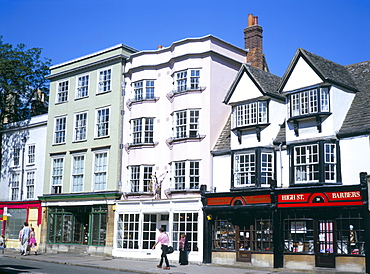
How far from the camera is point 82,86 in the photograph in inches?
1380

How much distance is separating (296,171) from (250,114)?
433 centimetres

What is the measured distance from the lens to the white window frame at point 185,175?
27719 mm

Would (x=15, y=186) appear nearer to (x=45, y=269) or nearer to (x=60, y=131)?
(x=60, y=131)

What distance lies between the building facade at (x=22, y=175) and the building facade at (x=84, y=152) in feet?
4.55

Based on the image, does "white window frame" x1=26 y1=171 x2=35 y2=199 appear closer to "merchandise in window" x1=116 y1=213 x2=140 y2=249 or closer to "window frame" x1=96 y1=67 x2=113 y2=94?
"window frame" x1=96 y1=67 x2=113 y2=94

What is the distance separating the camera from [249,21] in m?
32.1

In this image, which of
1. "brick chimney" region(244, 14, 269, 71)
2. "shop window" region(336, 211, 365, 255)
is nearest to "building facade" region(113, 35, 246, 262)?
"brick chimney" region(244, 14, 269, 71)

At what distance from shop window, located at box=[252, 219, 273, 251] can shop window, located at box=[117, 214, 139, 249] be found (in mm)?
8326

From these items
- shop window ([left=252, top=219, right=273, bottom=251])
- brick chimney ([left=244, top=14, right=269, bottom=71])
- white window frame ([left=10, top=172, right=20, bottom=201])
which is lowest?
shop window ([left=252, top=219, right=273, bottom=251])

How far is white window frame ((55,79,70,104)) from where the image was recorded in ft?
119

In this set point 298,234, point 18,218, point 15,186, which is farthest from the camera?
point 15,186

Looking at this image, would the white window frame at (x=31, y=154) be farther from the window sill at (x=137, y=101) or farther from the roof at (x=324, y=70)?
the roof at (x=324, y=70)

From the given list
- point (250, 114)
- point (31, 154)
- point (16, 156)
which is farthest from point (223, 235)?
point (16, 156)

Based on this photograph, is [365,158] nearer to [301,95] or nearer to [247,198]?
[301,95]
